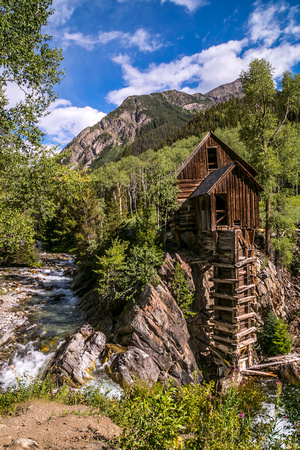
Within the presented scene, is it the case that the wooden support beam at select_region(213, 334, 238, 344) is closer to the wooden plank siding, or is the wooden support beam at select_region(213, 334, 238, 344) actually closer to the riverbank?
the wooden plank siding

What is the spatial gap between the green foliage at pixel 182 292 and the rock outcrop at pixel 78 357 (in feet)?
17.4

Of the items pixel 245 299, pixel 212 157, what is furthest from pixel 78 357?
pixel 212 157

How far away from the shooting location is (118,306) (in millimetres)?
Result: 16125

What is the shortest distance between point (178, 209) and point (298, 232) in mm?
16940

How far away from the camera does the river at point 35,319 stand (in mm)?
12572

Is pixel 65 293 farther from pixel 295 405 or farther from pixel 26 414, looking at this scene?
pixel 295 405

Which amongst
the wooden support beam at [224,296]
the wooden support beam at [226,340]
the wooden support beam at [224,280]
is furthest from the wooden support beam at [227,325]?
the wooden support beam at [224,280]

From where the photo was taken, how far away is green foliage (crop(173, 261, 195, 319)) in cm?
1550

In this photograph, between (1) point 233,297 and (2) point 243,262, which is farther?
(2) point 243,262

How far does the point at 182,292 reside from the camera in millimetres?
15844

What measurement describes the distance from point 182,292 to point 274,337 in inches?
321

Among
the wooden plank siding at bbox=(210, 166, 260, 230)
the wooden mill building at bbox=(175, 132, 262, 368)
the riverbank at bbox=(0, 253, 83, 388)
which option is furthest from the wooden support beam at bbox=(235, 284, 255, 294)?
the riverbank at bbox=(0, 253, 83, 388)

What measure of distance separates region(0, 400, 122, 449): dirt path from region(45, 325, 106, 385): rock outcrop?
169 inches

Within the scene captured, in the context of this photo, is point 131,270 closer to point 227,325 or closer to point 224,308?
point 224,308
